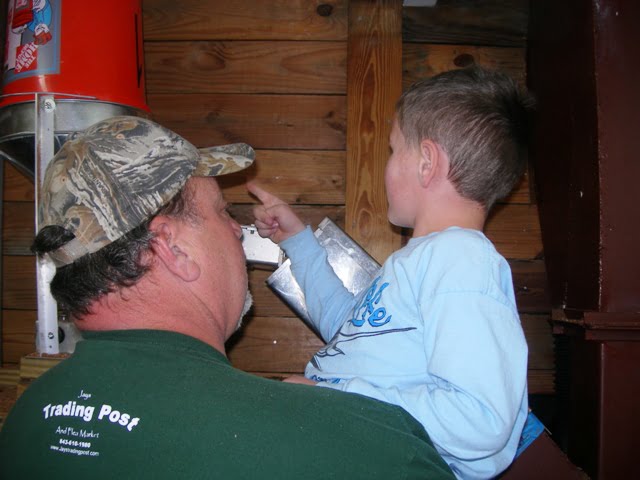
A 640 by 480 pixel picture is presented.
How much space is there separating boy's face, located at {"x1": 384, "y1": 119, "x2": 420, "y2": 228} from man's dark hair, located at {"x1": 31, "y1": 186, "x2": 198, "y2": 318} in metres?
0.60

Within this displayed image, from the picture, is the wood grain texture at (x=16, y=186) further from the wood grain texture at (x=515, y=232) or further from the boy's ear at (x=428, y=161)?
the wood grain texture at (x=515, y=232)

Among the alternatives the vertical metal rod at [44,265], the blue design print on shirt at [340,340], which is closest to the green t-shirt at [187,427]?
the blue design print on shirt at [340,340]

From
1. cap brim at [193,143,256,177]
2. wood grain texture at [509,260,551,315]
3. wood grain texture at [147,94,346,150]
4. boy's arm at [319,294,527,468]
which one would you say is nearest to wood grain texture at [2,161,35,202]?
wood grain texture at [147,94,346,150]

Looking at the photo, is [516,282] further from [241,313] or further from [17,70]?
[17,70]

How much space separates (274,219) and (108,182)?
715mm

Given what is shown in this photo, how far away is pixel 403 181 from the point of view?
116 centimetres

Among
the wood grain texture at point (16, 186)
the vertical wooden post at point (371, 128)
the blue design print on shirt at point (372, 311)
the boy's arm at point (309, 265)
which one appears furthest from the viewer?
the wood grain texture at point (16, 186)

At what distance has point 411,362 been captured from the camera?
0.99 metres

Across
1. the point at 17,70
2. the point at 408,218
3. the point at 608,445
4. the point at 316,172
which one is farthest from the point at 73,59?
the point at 608,445

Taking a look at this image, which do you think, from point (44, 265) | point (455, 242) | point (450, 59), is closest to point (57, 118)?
point (44, 265)

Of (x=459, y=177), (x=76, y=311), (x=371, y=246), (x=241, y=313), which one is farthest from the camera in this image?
(x=371, y=246)

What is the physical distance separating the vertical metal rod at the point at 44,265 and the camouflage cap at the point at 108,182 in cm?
30

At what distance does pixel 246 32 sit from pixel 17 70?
75 centimetres

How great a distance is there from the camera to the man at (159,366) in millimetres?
606
